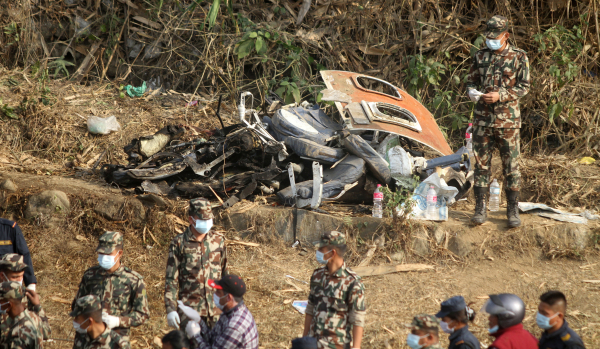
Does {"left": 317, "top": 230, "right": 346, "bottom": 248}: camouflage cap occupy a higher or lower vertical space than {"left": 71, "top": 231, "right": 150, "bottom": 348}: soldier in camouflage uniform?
higher

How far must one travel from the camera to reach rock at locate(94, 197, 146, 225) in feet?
25.6

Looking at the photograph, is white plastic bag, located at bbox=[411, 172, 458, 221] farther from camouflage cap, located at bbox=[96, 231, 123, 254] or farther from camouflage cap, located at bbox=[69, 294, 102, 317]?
camouflage cap, located at bbox=[69, 294, 102, 317]

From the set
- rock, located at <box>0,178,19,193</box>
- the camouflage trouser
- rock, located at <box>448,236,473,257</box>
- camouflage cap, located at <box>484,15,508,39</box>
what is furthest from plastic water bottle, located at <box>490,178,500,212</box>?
rock, located at <box>0,178,19,193</box>

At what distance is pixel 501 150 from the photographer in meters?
6.79

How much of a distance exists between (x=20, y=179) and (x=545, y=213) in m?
7.62

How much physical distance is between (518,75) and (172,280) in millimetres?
4706

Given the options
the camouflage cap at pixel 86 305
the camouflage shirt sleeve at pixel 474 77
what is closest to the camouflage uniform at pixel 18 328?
the camouflage cap at pixel 86 305

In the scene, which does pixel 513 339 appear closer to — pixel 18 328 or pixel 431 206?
pixel 18 328

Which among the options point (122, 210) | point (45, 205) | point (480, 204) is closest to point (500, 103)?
point (480, 204)

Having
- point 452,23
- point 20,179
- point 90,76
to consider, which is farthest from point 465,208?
point 90,76

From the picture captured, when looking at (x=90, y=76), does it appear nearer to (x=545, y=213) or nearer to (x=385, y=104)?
(x=385, y=104)

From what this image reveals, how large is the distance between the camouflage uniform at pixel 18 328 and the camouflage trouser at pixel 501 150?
518 cm

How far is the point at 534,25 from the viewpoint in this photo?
10.9 m

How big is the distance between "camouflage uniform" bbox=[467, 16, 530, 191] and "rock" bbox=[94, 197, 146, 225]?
4.64m
